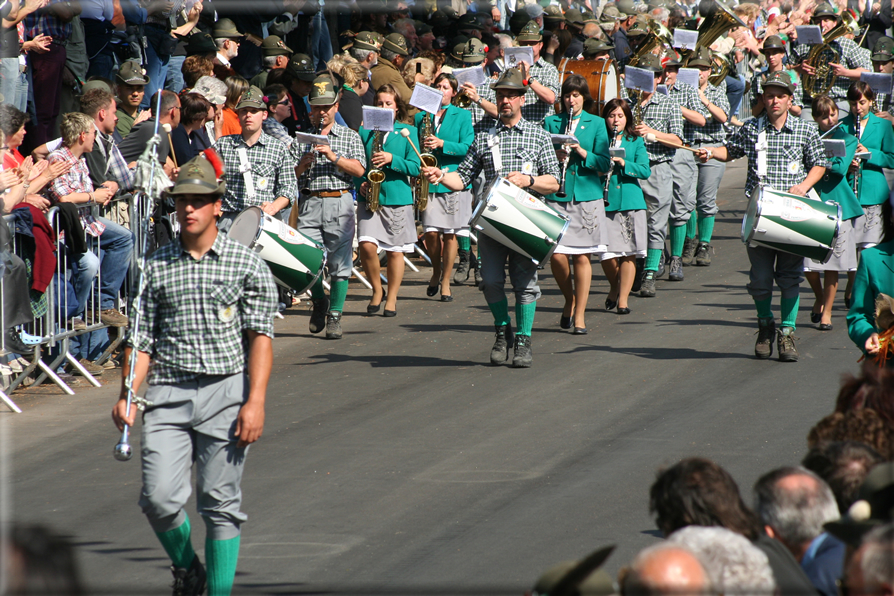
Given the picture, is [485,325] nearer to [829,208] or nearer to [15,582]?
[829,208]

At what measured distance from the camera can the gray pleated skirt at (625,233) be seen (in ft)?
37.4

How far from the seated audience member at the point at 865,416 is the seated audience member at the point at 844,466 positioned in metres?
0.14

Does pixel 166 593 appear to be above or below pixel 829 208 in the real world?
below

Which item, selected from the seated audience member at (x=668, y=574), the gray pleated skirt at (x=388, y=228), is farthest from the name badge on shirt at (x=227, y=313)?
the gray pleated skirt at (x=388, y=228)

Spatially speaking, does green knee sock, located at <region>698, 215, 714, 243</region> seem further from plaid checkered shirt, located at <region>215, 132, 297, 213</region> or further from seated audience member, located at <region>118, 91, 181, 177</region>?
seated audience member, located at <region>118, 91, 181, 177</region>

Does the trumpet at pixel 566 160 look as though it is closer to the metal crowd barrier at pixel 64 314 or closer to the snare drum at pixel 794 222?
the snare drum at pixel 794 222

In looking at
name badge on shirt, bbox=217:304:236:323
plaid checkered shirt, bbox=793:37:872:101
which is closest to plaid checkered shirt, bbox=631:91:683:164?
plaid checkered shirt, bbox=793:37:872:101

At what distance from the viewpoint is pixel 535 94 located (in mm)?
13203

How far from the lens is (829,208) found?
9055 mm

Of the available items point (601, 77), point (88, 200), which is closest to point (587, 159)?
point (601, 77)

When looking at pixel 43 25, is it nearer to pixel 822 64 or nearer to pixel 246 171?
pixel 246 171

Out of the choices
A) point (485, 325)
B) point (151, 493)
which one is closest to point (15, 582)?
point (151, 493)

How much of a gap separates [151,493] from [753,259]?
19.6ft

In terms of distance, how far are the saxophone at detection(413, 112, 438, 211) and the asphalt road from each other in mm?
1476
